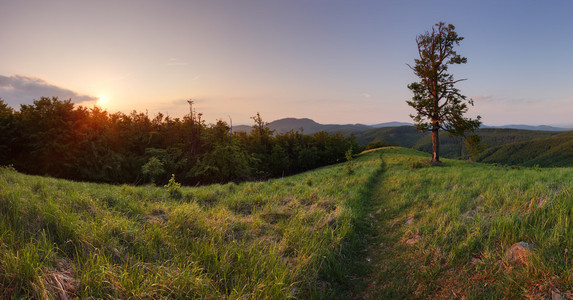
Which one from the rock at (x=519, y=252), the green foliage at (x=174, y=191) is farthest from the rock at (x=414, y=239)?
the green foliage at (x=174, y=191)

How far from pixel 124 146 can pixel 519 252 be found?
48849mm

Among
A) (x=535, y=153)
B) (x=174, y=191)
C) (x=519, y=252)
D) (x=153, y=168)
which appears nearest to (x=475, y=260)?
(x=519, y=252)

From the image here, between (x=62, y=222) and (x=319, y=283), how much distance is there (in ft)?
17.2

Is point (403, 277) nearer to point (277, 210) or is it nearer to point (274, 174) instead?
point (277, 210)

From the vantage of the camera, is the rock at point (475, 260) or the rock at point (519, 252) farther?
the rock at point (475, 260)

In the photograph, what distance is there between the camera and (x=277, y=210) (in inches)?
299

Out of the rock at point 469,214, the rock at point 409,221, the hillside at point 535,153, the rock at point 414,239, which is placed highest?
the rock at point 469,214

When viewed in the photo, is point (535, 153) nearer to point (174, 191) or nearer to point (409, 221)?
point (409, 221)

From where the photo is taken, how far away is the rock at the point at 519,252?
3.45 meters

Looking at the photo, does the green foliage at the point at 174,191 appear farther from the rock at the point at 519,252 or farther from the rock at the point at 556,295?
the rock at the point at 556,295

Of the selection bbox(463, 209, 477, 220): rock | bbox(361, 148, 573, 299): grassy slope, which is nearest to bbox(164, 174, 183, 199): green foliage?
bbox(361, 148, 573, 299): grassy slope

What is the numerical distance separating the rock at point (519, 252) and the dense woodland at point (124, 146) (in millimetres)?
29611

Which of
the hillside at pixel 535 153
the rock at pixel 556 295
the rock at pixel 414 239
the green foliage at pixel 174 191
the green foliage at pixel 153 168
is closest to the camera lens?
the rock at pixel 556 295

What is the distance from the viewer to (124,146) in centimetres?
3872
